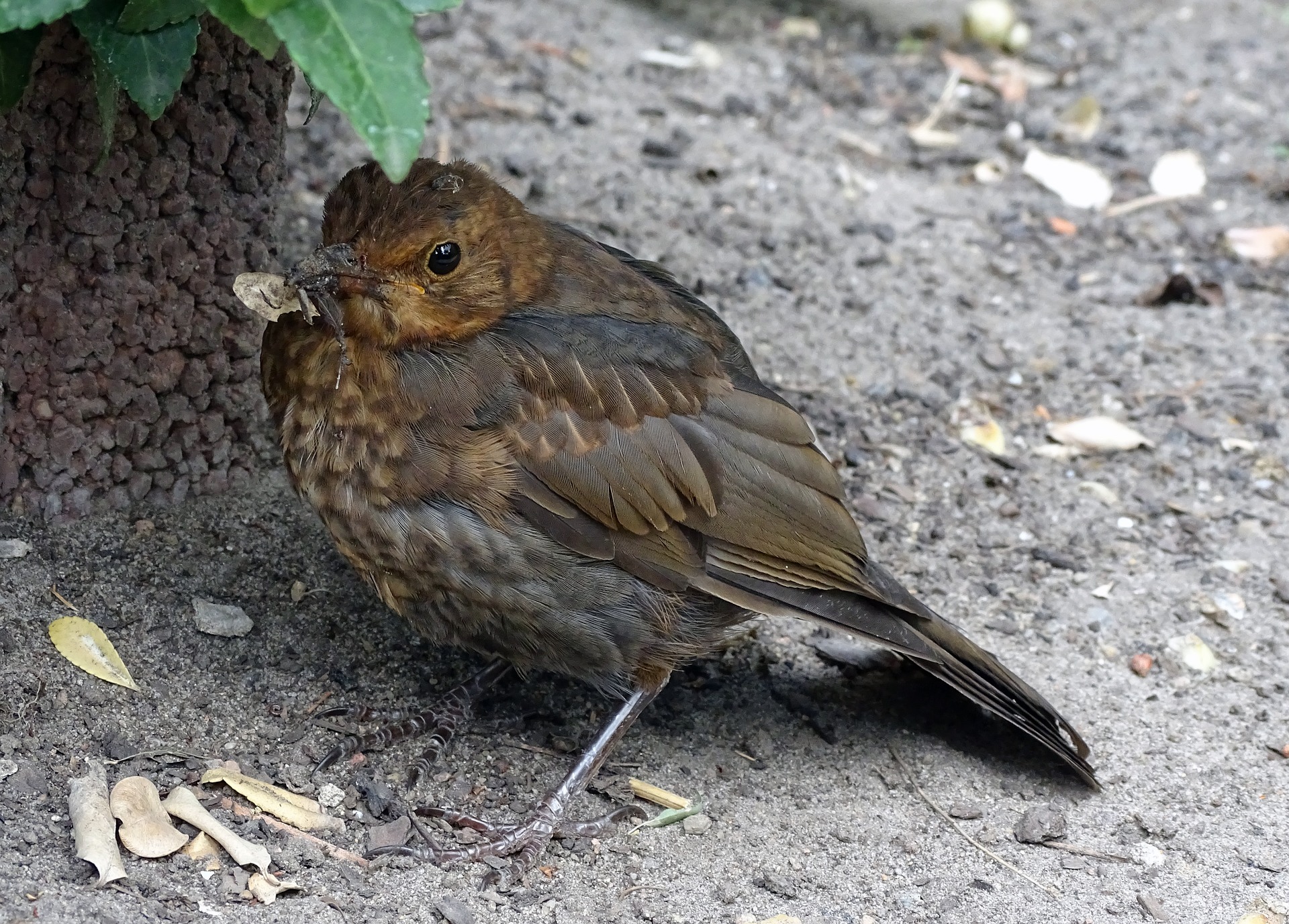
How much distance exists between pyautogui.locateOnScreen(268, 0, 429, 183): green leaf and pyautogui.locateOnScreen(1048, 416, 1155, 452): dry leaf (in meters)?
3.09

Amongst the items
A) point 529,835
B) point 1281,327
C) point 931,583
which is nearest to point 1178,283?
point 1281,327

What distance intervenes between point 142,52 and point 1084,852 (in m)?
2.63

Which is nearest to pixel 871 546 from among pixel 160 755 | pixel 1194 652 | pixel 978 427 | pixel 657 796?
pixel 978 427

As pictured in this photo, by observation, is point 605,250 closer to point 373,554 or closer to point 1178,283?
point 373,554

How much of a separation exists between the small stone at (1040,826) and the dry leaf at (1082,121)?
12.7ft

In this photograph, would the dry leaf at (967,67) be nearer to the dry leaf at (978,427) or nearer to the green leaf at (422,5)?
the dry leaf at (978,427)

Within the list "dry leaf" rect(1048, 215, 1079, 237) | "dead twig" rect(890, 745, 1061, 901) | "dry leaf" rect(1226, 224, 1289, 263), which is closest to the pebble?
"dead twig" rect(890, 745, 1061, 901)

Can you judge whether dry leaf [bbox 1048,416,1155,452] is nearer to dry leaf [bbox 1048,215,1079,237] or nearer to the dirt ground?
the dirt ground

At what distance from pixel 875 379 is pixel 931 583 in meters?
0.97

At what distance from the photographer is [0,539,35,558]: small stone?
3430 mm

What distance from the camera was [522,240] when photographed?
11.1 ft

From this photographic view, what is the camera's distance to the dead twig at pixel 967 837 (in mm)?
3275

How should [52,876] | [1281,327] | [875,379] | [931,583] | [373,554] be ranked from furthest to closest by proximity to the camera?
[1281,327], [875,379], [931,583], [373,554], [52,876]

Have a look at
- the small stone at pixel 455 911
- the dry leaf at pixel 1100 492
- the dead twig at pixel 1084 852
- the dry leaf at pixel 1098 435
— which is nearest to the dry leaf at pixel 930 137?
the dry leaf at pixel 1098 435
